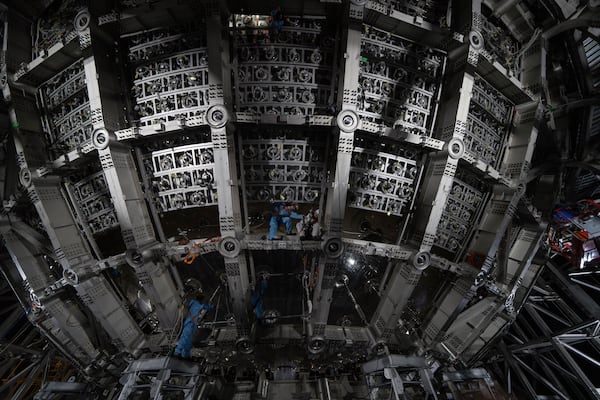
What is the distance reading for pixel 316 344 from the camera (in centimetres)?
757

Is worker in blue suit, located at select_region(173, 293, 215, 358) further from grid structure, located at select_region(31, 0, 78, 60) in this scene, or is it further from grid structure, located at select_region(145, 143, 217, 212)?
grid structure, located at select_region(31, 0, 78, 60)

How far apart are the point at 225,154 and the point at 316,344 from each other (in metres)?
6.95

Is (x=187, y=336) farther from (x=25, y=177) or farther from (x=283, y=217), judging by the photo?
(x=25, y=177)

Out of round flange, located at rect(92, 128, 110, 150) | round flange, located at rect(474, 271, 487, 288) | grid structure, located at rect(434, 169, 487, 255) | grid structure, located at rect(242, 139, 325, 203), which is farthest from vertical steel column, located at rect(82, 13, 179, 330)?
round flange, located at rect(474, 271, 487, 288)

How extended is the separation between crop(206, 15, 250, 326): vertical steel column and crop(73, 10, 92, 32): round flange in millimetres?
3467

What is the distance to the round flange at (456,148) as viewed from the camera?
6500 millimetres

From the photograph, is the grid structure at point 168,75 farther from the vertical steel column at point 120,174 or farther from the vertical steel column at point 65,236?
the vertical steel column at point 65,236

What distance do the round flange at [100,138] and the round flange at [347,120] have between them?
21.7 ft

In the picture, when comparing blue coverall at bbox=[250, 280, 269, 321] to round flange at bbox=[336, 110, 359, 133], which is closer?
round flange at bbox=[336, 110, 359, 133]

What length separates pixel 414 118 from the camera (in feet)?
24.2

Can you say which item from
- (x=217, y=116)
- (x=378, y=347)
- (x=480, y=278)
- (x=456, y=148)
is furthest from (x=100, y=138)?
(x=480, y=278)

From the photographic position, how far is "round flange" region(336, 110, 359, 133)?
20.2 feet

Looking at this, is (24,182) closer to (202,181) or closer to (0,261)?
(0,261)

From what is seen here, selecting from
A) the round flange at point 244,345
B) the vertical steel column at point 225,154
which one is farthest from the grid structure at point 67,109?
the round flange at point 244,345
